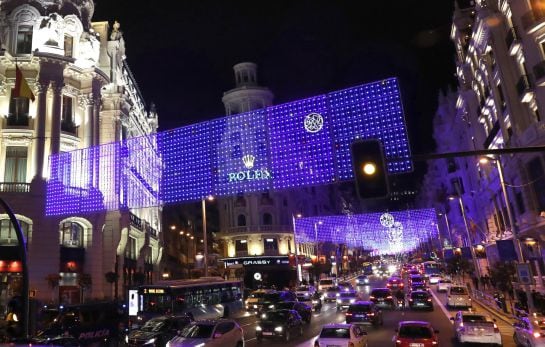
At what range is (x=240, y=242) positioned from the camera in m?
72.9

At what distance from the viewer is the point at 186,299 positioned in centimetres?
3039

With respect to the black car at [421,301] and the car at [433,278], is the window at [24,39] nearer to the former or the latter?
the black car at [421,301]

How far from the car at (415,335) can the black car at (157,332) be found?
1008 cm

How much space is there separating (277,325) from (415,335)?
781cm

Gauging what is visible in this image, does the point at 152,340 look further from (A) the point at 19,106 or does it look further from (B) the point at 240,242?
(B) the point at 240,242

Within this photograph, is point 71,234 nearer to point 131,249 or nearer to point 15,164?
point 15,164

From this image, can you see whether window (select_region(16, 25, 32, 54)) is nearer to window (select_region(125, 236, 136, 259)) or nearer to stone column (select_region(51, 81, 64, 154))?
stone column (select_region(51, 81, 64, 154))

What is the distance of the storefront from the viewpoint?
71.4m

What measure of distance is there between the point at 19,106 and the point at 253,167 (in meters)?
25.1

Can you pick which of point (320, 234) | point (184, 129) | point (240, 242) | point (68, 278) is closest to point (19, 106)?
point (68, 278)

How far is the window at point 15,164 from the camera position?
1513 inches

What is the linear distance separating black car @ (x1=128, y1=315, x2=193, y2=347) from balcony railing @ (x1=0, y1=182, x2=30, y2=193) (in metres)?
21.5

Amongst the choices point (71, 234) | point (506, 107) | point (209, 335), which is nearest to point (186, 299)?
point (209, 335)

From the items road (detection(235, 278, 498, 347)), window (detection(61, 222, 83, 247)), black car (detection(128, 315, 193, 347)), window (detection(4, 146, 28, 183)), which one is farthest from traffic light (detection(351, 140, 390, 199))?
window (detection(4, 146, 28, 183))
